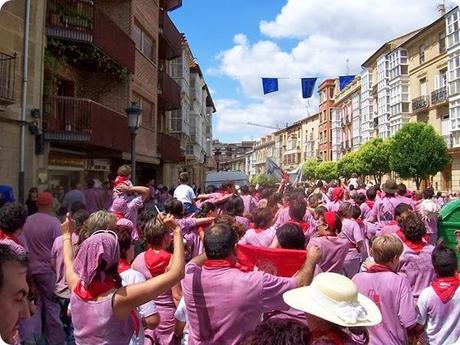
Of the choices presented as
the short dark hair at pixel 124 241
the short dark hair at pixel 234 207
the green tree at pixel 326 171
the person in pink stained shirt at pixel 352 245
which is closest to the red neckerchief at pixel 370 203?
the person in pink stained shirt at pixel 352 245

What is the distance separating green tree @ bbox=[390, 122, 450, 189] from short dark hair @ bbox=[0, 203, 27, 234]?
3446cm

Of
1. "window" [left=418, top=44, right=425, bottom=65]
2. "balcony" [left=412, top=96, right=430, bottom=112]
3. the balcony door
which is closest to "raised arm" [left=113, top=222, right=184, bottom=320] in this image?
the balcony door

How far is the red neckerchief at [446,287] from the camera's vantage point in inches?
163

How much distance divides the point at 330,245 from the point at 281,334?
3054 millimetres

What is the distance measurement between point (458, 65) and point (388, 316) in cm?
3700

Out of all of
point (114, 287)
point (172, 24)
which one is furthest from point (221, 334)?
point (172, 24)

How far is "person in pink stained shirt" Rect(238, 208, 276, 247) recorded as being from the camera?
5582 mm

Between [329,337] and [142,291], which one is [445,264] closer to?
[329,337]

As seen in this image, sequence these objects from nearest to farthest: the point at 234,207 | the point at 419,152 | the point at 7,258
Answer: the point at 7,258 < the point at 234,207 < the point at 419,152

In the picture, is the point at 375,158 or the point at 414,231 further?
the point at 375,158

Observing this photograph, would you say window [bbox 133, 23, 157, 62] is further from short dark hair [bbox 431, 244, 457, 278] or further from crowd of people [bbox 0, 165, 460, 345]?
short dark hair [bbox 431, 244, 457, 278]

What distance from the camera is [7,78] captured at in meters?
11.1

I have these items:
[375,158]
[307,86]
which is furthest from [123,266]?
[375,158]

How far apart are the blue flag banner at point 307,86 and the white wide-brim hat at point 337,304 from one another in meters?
21.7
